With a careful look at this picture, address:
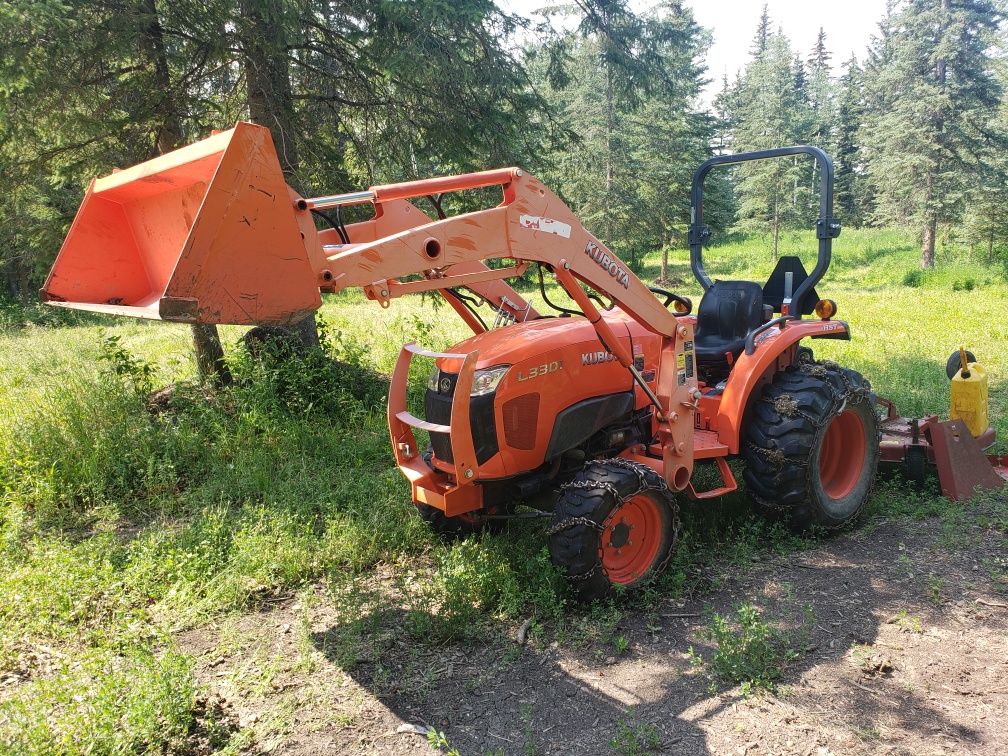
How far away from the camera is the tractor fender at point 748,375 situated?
4492 millimetres

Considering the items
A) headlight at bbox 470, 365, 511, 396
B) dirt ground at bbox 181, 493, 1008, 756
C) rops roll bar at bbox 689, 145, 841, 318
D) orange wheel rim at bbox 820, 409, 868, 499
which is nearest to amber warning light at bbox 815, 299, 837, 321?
rops roll bar at bbox 689, 145, 841, 318

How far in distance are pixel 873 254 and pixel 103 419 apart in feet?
86.6

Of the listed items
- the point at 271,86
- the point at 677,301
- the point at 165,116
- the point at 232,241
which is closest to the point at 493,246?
the point at 232,241

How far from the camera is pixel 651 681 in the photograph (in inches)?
129

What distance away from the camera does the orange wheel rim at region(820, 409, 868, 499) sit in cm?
500

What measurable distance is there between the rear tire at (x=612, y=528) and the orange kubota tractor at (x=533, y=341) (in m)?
0.01

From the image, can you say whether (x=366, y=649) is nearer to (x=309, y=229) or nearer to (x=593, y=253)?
(x=309, y=229)

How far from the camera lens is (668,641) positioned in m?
3.60

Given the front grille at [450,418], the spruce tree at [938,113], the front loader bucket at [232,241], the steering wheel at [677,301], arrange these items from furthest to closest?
the spruce tree at [938,113] < the steering wheel at [677,301] < the front grille at [450,418] < the front loader bucket at [232,241]

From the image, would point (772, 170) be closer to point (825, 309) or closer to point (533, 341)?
point (825, 309)

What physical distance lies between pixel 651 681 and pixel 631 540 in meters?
0.90

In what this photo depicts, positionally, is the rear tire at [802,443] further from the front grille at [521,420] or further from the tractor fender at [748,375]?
the front grille at [521,420]

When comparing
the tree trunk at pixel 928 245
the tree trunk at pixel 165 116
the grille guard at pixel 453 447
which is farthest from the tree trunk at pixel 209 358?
the tree trunk at pixel 928 245

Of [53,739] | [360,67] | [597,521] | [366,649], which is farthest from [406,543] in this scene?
[360,67]
